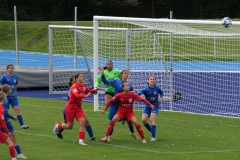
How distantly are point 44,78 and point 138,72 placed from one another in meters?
6.73

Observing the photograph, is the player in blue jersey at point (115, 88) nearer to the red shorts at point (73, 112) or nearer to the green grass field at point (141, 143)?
the green grass field at point (141, 143)

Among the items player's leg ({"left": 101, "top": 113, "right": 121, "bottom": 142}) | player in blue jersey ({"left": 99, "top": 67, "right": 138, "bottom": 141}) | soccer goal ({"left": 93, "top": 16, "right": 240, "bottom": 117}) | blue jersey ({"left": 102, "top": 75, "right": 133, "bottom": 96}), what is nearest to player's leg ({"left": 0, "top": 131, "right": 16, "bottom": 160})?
player's leg ({"left": 101, "top": 113, "right": 121, "bottom": 142})

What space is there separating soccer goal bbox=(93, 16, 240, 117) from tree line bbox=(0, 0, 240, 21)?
69.2 feet

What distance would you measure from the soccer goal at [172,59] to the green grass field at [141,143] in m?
2.33

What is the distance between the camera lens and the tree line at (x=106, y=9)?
50438 millimetres

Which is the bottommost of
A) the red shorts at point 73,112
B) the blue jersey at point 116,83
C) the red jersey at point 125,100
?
the red shorts at point 73,112

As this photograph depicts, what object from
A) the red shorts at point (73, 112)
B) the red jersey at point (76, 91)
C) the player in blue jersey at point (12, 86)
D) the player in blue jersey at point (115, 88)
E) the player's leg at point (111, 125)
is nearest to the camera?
the red jersey at point (76, 91)

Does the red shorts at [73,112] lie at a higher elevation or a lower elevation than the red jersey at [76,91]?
lower

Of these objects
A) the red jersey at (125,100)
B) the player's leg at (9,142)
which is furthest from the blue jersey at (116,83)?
the player's leg at (9,142)

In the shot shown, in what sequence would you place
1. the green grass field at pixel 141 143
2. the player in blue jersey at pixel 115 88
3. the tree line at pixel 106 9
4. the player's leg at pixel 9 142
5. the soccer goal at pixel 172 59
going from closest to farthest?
the player's leg at pixel 9 142 → the green grass field at pixel 141 143 → the player in blue jersey at pixel 115 88 → the soccer goal at pixel 172 59 → the tree line at pixel 106 9

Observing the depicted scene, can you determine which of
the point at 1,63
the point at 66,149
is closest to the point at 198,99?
the point at 66,149

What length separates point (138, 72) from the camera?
2355 centimetres

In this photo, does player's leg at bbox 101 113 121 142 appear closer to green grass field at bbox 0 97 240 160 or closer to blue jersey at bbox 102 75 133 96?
green grass field at bbox 0 97 240 160

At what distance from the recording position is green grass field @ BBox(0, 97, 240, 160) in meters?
13.4
